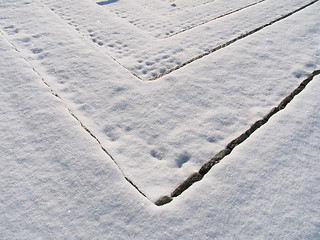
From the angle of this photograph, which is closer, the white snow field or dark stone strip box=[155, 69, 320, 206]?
the white snow field

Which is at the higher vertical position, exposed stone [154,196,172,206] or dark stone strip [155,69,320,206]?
dark stone strip [155,69,320,206]

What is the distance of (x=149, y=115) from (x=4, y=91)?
59.9 inches

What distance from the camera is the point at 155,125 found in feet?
7.53

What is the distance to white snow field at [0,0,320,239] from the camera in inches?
64.7

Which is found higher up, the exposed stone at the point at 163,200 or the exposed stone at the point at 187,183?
the exposed stone at the point at 187,183

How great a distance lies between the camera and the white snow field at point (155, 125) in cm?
164

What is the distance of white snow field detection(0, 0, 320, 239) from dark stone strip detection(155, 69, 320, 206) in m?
0.04

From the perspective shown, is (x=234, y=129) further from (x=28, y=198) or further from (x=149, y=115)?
(x=28, y=198)

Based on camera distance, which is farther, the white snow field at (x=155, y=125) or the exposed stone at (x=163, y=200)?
the exposed stone at (x=163, y=200)

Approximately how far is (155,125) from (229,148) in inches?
26.2

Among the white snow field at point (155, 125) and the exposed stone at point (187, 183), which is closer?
the white snow field at point (155, 125)

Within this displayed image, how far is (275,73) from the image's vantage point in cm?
283

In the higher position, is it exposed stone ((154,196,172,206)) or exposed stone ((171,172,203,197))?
exposed stone ((171,172,203,197))

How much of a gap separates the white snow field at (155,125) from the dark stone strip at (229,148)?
4 centimetres
